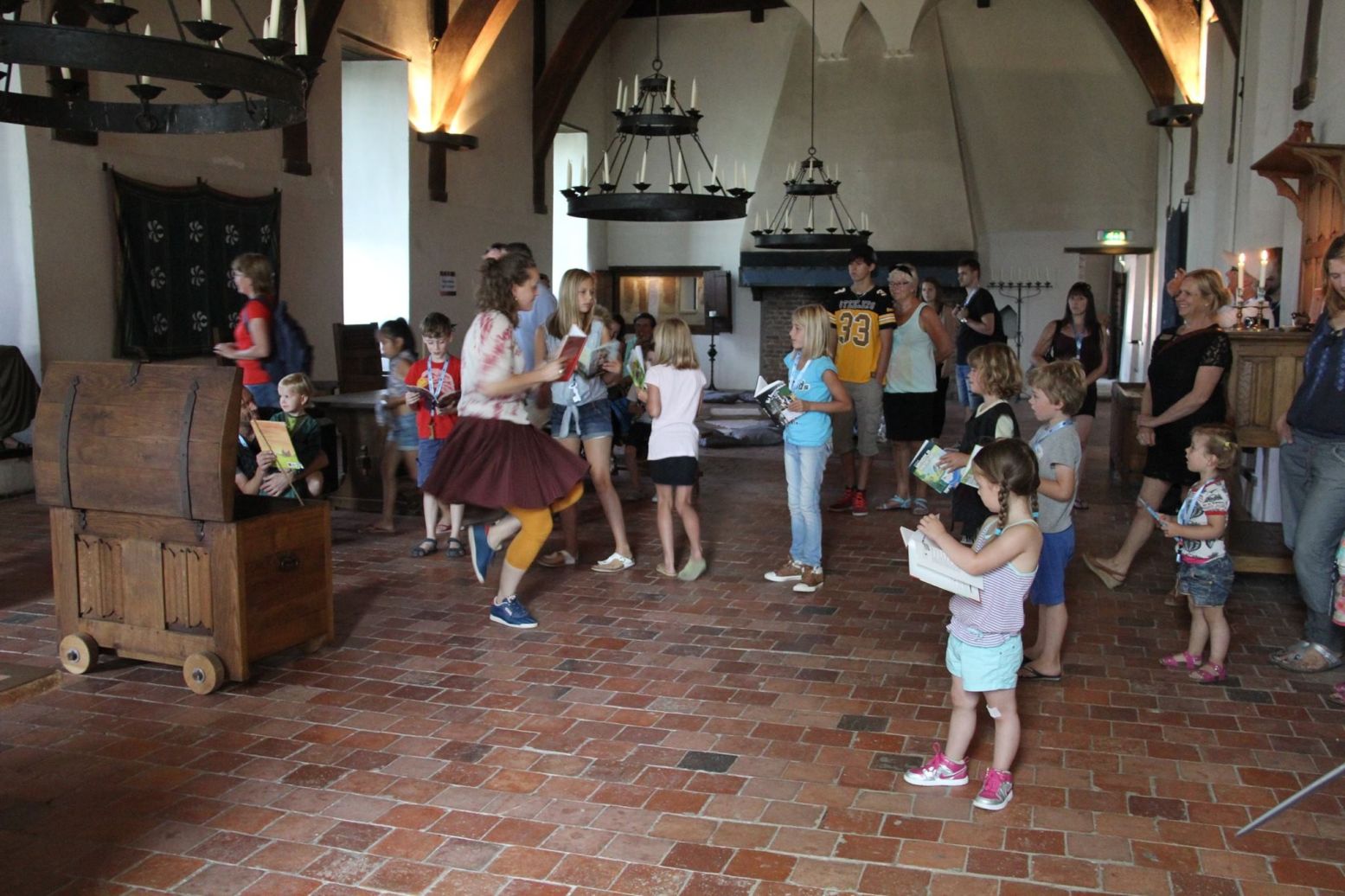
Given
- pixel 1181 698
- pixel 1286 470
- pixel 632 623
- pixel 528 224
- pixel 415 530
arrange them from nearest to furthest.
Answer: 1. pixel 1181 698
2. pixel 1286 470
3. pixel 632 623
4. pixel 415 530
5. pixel 528 224

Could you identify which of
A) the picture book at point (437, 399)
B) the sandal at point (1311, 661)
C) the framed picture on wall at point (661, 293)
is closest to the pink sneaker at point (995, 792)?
the sandal at point (1311, 661)

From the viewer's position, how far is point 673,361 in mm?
5406

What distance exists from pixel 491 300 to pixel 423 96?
8.98 meters

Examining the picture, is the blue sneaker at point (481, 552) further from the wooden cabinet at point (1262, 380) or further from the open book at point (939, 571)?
the wooden cabinet at point (1262, 380)

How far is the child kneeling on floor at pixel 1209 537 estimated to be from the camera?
4.15 m

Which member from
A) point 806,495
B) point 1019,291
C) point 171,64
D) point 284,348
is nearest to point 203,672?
point 171,64

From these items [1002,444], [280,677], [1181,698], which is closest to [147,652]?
[280,677]

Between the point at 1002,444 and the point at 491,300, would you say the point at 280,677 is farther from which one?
the point at 1002,444

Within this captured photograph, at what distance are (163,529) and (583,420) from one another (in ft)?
7.47

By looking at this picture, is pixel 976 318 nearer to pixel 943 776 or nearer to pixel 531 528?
pixel 531 528

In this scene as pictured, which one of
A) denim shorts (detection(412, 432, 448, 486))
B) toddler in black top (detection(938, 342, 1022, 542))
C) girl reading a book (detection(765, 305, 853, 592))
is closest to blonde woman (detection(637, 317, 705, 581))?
girl reading a book (detection(765, 305, 853, 592))

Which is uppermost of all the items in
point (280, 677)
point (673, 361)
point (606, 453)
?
point (673, 361)

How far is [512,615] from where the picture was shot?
4.81m

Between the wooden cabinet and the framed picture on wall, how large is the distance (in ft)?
42.4
